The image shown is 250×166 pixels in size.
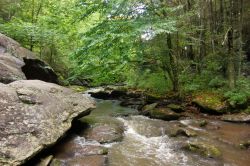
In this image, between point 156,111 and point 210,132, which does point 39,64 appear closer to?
point 156,111

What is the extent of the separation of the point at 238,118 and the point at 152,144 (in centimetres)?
462

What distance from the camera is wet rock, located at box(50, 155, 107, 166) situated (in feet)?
21.5

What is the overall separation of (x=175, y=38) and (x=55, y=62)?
12.2m

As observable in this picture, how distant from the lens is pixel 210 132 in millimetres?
9555

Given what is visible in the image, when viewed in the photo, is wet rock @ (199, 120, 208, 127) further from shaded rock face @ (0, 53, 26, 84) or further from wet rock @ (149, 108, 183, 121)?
shaded rock face @ (0, 53, 26, 84)

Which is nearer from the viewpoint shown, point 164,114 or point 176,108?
point 164,114

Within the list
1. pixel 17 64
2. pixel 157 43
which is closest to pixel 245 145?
pixel 157 43

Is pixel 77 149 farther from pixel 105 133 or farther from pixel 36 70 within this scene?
pixel 36 70

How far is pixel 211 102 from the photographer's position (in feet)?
41.4

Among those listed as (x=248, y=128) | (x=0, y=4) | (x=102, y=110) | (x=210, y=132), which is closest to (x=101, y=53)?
(x=102, y=110)

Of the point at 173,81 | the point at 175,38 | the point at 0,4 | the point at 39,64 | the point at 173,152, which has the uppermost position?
the point at 0,4

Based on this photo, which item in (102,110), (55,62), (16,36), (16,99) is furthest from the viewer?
(55,62)

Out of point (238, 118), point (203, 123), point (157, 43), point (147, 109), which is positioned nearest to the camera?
point (203, 123)

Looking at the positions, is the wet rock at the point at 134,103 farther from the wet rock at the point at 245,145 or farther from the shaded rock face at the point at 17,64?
the wet rock at the point at 245,145
